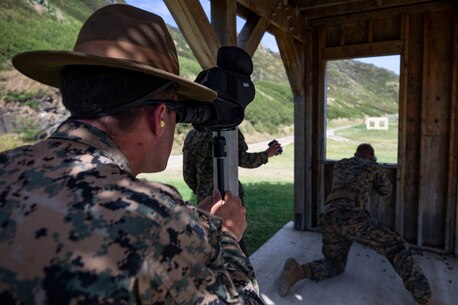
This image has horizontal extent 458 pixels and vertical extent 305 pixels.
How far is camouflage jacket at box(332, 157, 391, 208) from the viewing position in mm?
3477

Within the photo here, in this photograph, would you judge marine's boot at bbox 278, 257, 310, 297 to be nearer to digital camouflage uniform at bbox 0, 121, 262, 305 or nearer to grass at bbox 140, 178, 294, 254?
A: grass at bbox 140, 178, 294, 254

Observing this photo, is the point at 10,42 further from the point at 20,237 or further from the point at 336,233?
the point at 20,237

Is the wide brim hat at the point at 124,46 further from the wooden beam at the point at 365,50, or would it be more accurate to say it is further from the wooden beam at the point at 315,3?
the wooden beam at the point at 365,50

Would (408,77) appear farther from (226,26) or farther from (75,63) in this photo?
(75,63)

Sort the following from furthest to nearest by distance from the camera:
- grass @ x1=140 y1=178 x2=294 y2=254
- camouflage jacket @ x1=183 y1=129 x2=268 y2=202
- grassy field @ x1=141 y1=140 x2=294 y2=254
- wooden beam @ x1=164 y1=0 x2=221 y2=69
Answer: grassy field @ x1=141 y1=140 x2=294 y2=254
grass @ x1=140 y1=178 x2=294 y2=254
camouflage jacket @ x1=183 y1=129 x2=268 y2=202
wooden beam @ x1=164 y1=0 x2=221 y2=69

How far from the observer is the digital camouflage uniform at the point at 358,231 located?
9.95 ft

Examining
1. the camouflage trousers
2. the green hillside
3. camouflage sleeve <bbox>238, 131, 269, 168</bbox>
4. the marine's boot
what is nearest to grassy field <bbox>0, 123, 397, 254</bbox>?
the marine's boot

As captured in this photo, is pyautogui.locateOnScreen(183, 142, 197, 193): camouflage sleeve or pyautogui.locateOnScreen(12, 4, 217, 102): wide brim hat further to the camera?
pyautogui.locateOnScreen(183, 142, 197, 193): camouflage sleeve

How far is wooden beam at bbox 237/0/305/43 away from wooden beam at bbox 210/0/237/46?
30cm

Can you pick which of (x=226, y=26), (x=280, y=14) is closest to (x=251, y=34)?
(x=226, y=26)

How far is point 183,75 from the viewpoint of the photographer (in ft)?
71.6

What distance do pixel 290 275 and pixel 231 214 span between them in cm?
255

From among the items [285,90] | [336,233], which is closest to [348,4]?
[336,233]

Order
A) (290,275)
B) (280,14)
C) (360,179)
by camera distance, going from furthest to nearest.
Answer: (280,14), (360,179), (290,275)
